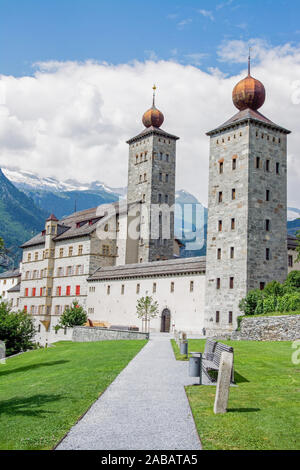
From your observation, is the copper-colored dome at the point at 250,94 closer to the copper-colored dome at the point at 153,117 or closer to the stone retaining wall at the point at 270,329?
the stone retaining wall at the point at 270,329

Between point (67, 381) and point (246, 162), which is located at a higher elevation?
point (246, 162)

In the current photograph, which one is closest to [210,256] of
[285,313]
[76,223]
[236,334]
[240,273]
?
[240,273]

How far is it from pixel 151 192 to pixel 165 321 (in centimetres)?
2227

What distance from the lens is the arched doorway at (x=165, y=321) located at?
172 feet

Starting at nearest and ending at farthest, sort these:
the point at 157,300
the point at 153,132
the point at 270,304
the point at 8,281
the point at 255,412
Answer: the point at 255,412, the point at 270,304, the point at 157,300, the point at 153,132, the point at 8,281

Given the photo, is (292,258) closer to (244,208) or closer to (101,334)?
(244,208)

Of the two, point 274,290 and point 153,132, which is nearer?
point 274,290

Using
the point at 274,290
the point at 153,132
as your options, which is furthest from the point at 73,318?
the point at 153,132

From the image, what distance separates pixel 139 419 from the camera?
10.7 m

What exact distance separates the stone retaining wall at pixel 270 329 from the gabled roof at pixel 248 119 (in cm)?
1923
